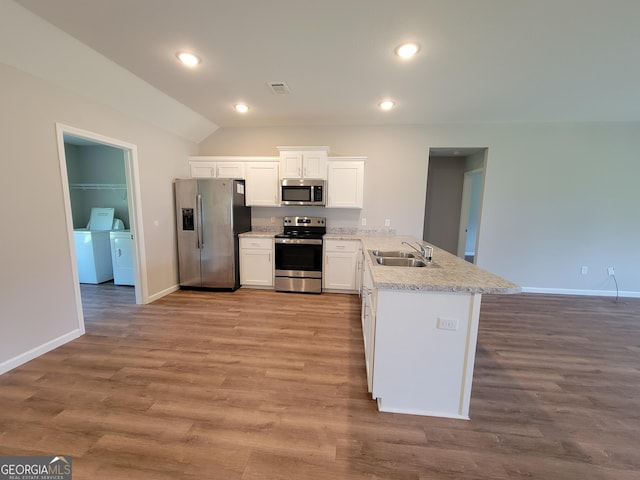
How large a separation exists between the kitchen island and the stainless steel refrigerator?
2.96m

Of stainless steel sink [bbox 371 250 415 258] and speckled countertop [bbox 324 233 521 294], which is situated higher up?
speckled countertop [bbox 324 233 521 294]

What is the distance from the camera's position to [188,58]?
232 centimetres

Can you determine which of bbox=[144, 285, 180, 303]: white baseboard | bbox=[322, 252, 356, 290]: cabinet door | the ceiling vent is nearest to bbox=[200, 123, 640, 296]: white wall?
bbox=[322, 252, 356, 290]: cabinet door

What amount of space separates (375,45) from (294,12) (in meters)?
0.73

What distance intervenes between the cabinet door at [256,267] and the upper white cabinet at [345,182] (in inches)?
54.9

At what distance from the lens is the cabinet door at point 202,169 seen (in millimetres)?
4336

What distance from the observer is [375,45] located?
207 cm

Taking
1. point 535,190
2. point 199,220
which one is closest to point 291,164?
point 199,220

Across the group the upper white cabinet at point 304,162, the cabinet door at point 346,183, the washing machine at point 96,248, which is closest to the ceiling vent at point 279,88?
the upper white cabinet at point 304,162

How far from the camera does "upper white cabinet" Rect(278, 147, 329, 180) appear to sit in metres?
4.00

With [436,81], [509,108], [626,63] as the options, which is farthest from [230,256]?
[626,63]

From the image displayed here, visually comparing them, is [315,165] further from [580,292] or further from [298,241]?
[580,292]

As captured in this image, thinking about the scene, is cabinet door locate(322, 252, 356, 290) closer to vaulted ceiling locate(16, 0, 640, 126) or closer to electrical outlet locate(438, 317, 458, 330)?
vaulted ceiling locate(16, 0, 640, 126)

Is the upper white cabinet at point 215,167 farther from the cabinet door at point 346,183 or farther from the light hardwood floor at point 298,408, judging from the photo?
the light hardwood floor at point 298,408
